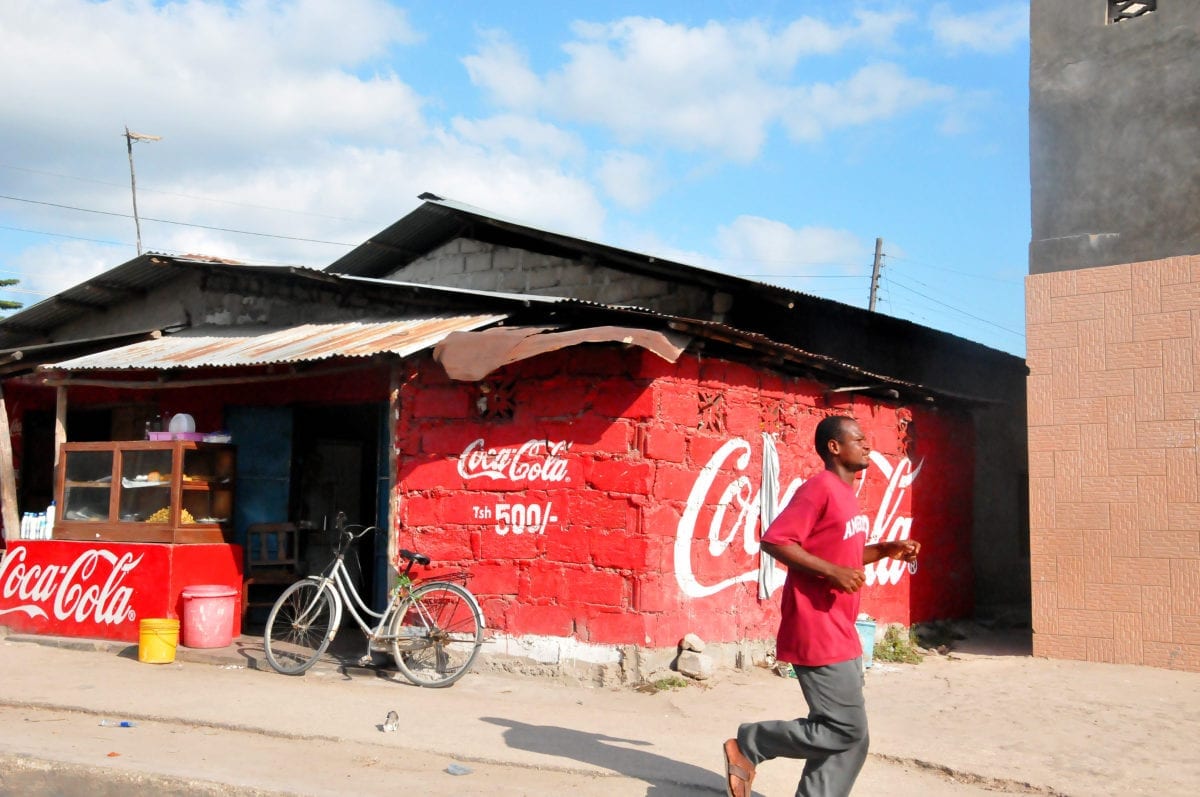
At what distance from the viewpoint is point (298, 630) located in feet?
29.3

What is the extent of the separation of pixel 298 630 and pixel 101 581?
2.78 metres

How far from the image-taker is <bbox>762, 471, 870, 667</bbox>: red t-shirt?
15.2 ft

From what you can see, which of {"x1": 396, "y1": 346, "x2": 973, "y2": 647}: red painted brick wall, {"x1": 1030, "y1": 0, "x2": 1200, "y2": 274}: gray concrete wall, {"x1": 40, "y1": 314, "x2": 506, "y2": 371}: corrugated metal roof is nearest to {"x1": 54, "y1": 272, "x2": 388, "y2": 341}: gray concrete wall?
{"x1": 40, "y1": 314, "x2": 506, "y2": 371}: corrugated metal roof

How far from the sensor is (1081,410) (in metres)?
10.3

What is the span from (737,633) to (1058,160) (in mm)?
6276

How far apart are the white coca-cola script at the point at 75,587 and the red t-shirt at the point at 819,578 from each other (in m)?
7.64

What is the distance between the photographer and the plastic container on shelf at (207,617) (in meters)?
9.70

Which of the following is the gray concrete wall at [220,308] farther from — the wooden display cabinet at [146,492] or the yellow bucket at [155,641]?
the yellow bucket at [155,641]

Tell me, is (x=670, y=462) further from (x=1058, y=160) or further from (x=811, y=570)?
(x=1058, y=160)

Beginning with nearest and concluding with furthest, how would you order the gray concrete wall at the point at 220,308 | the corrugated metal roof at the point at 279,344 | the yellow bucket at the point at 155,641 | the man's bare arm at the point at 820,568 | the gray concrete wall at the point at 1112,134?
1. the man's bare arm at the point at 820,568
2. the corrugated metal roof at the point at 279,344
3. the yellow bucket at the point at 155,641
4. the gray concrete wall at the point at 1112,134
5. the gray concrete wall at the point at 220,308

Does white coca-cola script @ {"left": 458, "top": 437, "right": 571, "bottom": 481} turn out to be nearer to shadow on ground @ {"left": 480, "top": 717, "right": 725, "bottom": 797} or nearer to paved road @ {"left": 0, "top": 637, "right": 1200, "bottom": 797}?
paved road @ {"left": 0, "top": 637, "right": 1200, "bottom": 797}

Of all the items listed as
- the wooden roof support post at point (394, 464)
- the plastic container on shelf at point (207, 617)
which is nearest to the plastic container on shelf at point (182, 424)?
the plastic container on shelf at point (207, 617)

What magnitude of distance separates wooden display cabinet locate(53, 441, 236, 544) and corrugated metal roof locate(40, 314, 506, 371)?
2.75ft

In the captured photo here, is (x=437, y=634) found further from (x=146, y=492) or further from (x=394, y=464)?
(x=146, y=492)
